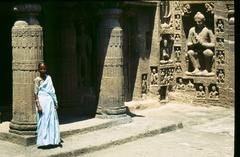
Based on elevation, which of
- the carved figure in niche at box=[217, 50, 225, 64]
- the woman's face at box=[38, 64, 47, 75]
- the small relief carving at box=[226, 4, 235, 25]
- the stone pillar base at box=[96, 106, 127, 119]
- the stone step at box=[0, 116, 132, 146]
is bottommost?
the stone step at box=[0, 116, 132, 146]

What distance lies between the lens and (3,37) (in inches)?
423

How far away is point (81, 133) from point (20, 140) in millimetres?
1485

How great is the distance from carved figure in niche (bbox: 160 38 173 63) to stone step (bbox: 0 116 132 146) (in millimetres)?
4492

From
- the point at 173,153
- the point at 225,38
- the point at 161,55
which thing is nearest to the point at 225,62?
the point at 225,38

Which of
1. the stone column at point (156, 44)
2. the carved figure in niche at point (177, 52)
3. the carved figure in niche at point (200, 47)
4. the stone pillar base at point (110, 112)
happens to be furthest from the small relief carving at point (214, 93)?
the stone pillar base at point (110, 112)

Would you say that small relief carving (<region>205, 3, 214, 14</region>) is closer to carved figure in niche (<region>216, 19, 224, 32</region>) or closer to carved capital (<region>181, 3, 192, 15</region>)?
carved figure in niche (<region>216, 19, 224, 32</region>)

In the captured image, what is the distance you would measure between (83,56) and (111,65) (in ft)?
8.56

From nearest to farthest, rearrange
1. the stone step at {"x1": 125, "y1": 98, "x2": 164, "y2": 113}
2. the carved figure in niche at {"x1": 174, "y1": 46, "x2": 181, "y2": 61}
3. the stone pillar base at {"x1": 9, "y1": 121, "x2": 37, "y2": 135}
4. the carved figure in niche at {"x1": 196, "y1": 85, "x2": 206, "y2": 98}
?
the stone pillar base at {"x1": 9, "y1": 121, "x2": 37, "y2": 135}, the stone step at {"x1": 125, "y1": 98, "x2": 164, "y2": 113}, the carved figure in niche at {"x1": 196, "y1": 85, "x2": 206, "y2": 98}, the carved figure in niche at {"x1": 174, "y1": 46, "x2": 181, "y2": 61}

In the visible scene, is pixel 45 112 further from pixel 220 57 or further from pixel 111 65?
pixel 220 57

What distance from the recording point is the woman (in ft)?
26.5

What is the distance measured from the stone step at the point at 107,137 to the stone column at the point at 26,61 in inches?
22.8

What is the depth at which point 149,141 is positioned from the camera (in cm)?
959

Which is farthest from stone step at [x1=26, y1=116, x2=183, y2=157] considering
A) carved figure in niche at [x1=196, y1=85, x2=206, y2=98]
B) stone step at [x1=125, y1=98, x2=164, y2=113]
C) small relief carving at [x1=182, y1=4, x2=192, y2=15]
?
small relief carving at [x1=182, y1=4, x2=192, y2=15]

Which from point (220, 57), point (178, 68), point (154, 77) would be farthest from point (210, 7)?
point (154, 77)
